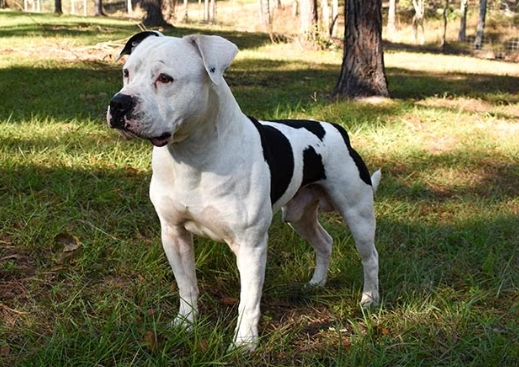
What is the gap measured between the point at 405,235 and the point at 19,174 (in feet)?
9.58

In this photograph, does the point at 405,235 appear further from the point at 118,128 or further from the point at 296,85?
the point at 296,85

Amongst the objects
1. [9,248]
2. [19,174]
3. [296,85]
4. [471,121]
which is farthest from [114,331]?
[296,85]

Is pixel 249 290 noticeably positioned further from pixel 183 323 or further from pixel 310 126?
pixel 310 126

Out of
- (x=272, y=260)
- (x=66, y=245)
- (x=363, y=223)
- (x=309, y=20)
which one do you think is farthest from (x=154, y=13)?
(x=363, y=223)

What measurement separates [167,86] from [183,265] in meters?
0.99

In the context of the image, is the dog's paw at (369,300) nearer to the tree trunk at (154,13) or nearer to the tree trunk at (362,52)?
the tree trunk at (362,52)

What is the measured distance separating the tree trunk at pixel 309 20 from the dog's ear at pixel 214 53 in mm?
12871

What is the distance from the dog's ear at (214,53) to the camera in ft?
7.89

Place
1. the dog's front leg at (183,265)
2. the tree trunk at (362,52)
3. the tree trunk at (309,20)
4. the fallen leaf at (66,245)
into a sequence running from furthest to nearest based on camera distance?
the tree trunk at (309,20) → the tree trunk at (362,52) → the fallen leaf at (66,245) → the dog's front leg at (183,265)

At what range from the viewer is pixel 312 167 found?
3100 millimetres

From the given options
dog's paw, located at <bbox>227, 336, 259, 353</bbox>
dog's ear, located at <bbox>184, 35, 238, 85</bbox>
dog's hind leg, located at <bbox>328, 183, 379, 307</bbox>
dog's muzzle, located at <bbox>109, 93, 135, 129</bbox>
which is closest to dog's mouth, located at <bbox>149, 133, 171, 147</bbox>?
dog's muzzle, located at <bbox>109, 93, 135, 129</bbox>

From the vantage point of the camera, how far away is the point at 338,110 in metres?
7.08

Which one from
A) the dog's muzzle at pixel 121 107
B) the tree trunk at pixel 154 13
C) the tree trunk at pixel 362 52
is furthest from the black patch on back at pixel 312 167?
the tree trunk at pixel 154 13

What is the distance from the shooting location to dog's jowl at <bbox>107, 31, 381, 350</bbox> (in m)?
2.40
